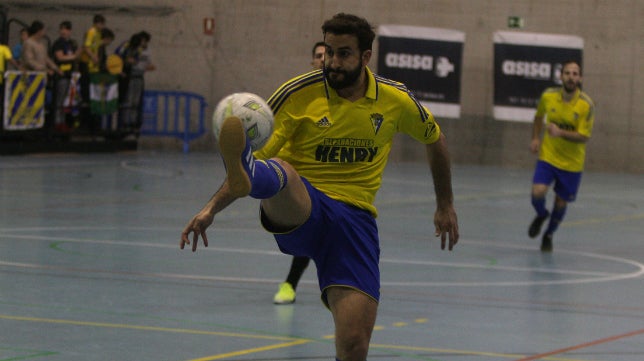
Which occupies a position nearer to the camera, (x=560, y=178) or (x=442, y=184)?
(x=442, y=184)

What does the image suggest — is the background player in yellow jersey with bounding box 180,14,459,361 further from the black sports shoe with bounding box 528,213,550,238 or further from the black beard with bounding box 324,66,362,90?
the black sports shoe with bounding box 528,213,550,238

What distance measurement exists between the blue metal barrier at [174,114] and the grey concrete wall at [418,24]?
0.39 meters

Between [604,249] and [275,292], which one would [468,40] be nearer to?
[604,249]

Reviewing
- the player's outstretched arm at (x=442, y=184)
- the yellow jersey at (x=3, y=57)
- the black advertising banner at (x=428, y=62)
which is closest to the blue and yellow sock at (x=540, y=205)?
the player's outstretched arm at (x=442, y=184)

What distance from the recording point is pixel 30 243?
13.1m

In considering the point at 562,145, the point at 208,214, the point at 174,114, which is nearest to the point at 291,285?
the point at 208,214

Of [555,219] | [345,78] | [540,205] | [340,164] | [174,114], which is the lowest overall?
[174,114]

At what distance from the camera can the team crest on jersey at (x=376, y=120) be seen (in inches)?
261

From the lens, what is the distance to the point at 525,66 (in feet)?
90.7

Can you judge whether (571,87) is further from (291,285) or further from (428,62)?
(428,62)

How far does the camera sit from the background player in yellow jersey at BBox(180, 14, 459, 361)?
20.5ft

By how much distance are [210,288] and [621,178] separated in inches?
673

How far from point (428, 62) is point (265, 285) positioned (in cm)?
1749

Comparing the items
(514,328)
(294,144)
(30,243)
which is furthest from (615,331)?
(30,243)
